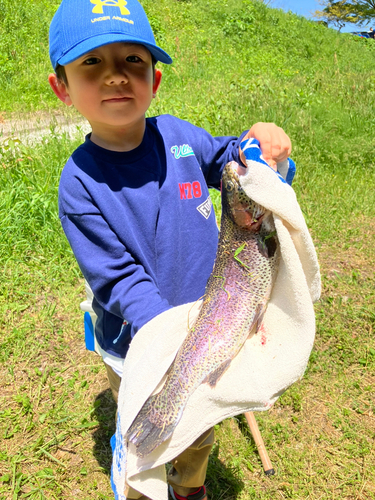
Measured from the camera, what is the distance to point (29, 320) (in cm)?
371

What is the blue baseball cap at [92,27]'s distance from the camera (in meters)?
1.44

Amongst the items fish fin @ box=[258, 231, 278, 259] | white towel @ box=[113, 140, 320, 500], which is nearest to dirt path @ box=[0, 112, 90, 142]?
fish fin @ box=[258, 231, 278, 259]

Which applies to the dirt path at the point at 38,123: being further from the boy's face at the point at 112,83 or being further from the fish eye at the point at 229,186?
Result: the fish eye at the point at 229,186

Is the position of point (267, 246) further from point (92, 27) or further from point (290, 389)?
point (290, 389)

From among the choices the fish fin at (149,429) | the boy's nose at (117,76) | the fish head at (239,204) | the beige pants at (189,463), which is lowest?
the beige pants at (189,463)

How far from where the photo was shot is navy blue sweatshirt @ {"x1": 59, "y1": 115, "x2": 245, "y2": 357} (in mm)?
1549

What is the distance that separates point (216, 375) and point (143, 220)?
67cm

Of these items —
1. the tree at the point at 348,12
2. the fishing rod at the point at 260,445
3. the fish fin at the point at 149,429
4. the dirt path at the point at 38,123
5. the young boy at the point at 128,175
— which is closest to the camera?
the fish fin at the point at 149,429

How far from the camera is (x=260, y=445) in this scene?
269cm

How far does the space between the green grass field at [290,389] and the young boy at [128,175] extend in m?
1.03

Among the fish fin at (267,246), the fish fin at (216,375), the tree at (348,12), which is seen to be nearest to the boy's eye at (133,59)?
the fish fin at (267,246)

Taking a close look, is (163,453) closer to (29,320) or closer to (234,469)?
(234,469)

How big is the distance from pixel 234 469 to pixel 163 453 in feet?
5.01

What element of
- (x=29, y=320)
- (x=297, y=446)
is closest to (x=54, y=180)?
(x=29, y=320)
